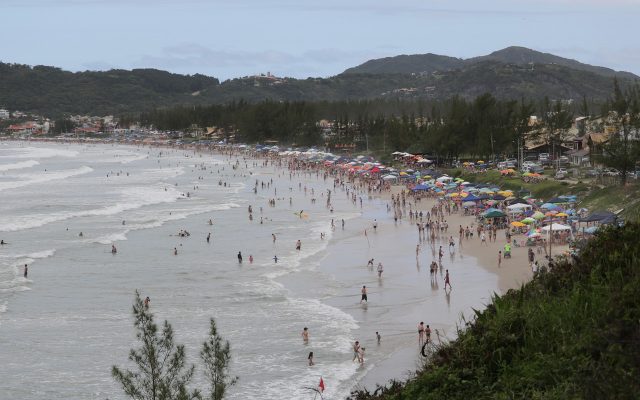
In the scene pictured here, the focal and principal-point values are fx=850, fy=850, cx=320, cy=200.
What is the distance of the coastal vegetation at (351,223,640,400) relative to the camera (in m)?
8.67

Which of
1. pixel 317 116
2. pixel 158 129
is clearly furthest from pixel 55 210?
pixel 158 129

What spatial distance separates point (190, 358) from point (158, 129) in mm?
144347

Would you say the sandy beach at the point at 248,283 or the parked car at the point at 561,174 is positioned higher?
the parked car at the point at 561,174

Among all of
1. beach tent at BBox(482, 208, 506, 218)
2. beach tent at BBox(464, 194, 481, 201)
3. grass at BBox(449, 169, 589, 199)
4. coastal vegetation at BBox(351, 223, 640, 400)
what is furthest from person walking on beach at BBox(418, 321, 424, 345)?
grass at BBox(449, 169, 589, 199)

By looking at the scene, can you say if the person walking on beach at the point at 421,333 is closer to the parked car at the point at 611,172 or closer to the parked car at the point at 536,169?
the parked car at the point at 611,172

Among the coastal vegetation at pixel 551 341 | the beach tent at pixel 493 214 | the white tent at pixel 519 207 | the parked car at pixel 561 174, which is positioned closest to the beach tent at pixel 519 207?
the white tent at pixel 519 207

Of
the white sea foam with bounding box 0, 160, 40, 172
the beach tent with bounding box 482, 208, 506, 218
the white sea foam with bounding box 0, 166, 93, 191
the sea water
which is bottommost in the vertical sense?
the sea water

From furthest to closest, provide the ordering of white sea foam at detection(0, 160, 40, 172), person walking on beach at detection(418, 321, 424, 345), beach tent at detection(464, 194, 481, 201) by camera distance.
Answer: white sea foam at detection(0, 160, 40, 172), beach tent at detection(464, 194, 481, 201), person walking on beach at detection(418, 321, 424, 345)

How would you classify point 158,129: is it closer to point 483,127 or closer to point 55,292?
point 483,127

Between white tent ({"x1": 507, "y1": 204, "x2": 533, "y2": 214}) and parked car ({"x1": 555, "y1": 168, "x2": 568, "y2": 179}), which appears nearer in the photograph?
white tent ({"x1": 507, "y1": 204, "x2": 533, "y2": 214})

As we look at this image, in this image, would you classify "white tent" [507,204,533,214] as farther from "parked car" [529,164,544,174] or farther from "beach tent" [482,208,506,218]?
"parked car" [529,164,544,174]

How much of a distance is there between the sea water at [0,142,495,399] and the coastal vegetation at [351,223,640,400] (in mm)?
6978

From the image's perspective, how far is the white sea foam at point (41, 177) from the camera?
66.6m

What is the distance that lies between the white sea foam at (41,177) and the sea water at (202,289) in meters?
13.0
